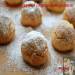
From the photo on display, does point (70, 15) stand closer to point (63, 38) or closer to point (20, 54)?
point (63, 38)

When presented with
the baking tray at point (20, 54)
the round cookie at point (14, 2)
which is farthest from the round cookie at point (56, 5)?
the round cookie at point (14, 2)

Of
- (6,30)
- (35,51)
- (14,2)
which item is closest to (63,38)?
(35,51)

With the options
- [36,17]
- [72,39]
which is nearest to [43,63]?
[72,39]

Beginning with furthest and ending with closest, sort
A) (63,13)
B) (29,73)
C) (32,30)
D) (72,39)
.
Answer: (63,13) < (32,30) < (72,39) < (29,73)

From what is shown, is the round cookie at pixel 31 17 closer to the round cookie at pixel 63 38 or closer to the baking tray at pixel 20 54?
the baking tray at pixel 20 54

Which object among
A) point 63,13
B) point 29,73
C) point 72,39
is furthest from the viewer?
point 63,13

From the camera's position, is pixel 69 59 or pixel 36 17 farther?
pixel 36 17

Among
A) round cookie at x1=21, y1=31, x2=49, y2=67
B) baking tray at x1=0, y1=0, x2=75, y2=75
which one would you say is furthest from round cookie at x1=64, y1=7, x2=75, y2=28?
round cookie at x1=21, y1=31, x2=49, y2=67

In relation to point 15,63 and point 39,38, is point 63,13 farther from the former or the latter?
point 15,63
